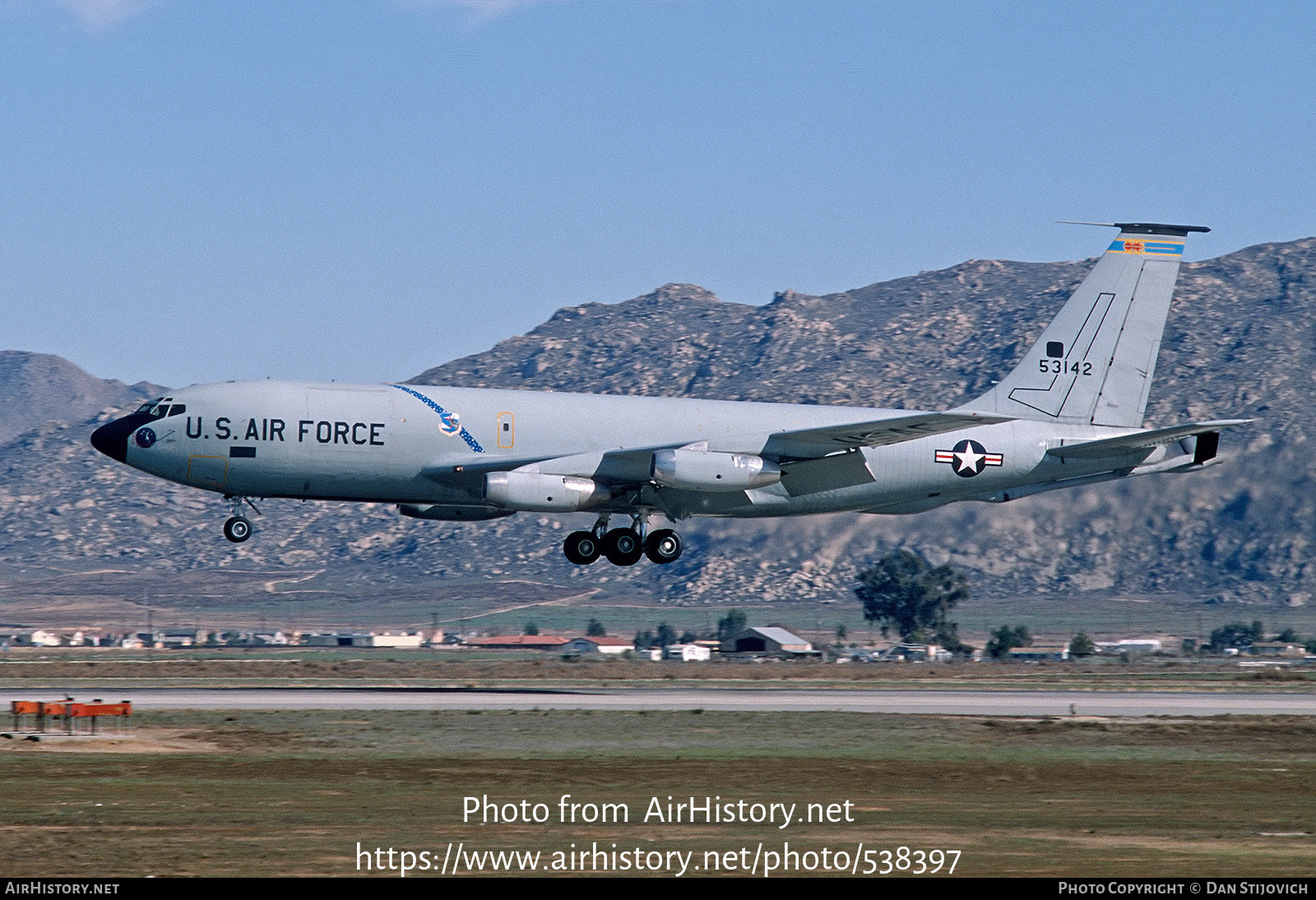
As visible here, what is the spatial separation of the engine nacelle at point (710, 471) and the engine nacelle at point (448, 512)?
563 cm

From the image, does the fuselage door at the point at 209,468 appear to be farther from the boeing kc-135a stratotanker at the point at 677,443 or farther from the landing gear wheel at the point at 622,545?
the landing gear wheel at the point at 622,545

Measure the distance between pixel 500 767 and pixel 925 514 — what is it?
72.4 metres

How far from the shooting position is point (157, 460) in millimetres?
45062

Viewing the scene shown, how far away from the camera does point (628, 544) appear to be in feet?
161

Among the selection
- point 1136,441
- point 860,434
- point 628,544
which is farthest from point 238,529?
point 1136,441

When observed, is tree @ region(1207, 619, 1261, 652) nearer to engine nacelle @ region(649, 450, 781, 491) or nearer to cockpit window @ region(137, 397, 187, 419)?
engine nacelle @ region(649, 450, 781, 491)

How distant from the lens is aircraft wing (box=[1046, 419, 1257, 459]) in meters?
46.1

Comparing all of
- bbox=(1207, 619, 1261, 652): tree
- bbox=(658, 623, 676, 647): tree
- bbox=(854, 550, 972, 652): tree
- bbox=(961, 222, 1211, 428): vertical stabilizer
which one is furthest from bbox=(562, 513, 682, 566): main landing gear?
bbox=(1207, 619, 1261, 652): tree

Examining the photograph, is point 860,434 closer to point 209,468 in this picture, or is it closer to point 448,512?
point 448,512

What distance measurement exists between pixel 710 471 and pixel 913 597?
9843 cm

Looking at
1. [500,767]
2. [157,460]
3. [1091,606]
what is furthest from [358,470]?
[1091,606]

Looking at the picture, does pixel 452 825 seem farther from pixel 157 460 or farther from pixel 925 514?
pixel 925 514

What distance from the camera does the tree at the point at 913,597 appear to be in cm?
13875

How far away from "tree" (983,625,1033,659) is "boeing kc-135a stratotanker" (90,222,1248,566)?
204 ft
